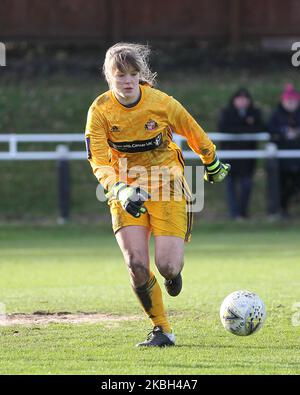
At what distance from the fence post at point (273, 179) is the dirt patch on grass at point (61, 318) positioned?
9586mm

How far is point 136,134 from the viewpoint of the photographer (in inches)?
324

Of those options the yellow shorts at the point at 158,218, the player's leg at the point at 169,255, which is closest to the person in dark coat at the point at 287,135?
the yellow shorts at the point at 158,218

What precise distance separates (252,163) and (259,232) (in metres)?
1.36

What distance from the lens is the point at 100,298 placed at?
35.4 feet

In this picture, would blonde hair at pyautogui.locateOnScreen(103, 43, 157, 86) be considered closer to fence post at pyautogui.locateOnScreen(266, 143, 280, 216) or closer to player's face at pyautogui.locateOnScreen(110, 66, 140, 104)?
player's face at pyautogui.locateOnScreen(110, 66, 140, 104)

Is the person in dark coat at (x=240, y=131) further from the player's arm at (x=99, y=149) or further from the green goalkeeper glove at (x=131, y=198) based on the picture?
the green goalkeeper glove at (x=131, y=198)

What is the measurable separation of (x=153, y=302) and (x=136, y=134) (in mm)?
1302

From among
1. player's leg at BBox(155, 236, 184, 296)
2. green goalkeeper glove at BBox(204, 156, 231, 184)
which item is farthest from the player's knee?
green goalkeeper glove at BBox(204, 156, 231, 184)

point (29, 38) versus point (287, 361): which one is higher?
point (29, 38)

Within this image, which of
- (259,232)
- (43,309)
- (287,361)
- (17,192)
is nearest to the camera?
(287,361)

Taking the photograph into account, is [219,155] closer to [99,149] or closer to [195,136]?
[195,136]

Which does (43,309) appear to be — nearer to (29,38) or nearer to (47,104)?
(47,104)

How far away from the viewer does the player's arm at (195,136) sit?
830cm
